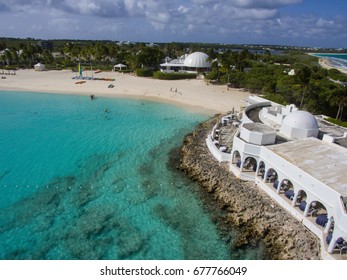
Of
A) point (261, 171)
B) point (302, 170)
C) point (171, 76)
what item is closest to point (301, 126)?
point (261, 171)

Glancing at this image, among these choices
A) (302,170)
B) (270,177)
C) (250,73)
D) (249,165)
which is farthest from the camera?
(250,73)

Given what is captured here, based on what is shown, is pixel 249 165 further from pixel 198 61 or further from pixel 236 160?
pixel 198 61

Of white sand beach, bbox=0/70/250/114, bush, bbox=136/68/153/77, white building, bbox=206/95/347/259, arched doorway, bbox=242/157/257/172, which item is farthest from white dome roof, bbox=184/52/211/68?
arched doorway, bbox=242/157/257/172

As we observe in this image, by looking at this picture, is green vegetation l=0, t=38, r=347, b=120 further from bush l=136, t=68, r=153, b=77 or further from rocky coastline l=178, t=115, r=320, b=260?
rocky coastline l=178, t=115, r=320, b=260

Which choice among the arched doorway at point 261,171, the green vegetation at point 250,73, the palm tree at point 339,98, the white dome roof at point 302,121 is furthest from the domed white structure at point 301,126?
the green vegetation at point 250,73

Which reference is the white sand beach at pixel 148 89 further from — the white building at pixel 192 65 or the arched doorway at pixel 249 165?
the arched doorway at pixel 249 165

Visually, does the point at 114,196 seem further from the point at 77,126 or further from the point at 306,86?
the point at 306,86
